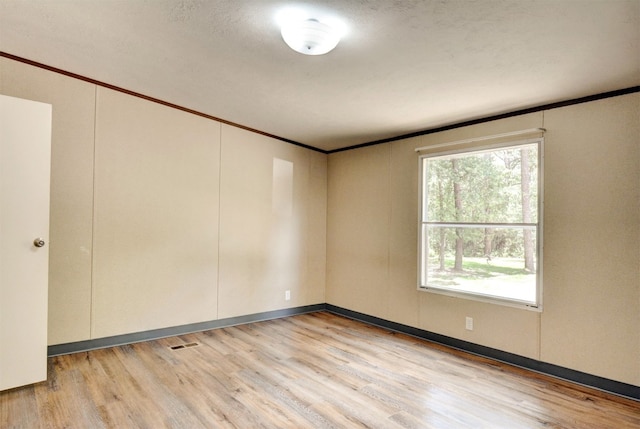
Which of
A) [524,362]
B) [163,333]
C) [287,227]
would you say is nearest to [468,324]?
[524,362]

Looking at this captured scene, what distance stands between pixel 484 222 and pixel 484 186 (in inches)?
14.4

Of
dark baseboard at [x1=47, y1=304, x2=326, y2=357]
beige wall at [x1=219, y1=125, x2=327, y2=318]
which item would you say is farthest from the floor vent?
beige wall at [x1=219, y1=125, x2=327, y2=318]

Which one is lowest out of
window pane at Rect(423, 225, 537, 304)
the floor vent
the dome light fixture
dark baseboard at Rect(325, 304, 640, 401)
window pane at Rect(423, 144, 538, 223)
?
the floor vent

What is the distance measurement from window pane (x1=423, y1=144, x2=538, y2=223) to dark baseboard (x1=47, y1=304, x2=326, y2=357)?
2.34 m

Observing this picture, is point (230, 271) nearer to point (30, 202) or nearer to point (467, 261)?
point (30, 202)

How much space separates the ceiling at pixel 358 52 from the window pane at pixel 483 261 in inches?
46.7

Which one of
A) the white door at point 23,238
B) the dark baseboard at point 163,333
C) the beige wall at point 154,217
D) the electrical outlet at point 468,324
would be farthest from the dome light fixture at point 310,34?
the dark baseboard at point 163,333

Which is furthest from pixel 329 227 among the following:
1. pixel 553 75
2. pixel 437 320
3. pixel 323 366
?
pixel 553 75

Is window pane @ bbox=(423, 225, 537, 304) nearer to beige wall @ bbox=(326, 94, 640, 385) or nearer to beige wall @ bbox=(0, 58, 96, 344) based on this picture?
beige wall @ bbox=(326, 94, 640, 385)

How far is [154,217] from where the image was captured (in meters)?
3.86

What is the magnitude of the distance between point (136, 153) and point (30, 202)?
1238 millimetres

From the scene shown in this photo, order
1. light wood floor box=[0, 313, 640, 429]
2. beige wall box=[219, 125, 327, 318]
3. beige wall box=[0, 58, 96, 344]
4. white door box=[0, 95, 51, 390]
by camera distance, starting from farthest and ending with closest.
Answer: beige wall box=[219, 125, 327, 318] → beige wall box=[0, 58, 96, 344] → white door box=[0, 95, 51, 390] → light wood floor box=[0, 313, 640, 429]

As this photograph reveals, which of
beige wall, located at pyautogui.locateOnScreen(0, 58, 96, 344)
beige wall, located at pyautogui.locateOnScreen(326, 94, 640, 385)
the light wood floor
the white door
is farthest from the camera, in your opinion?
beige wall, located at pyautogui.locateOnScreen(0, 58, 96, 344)

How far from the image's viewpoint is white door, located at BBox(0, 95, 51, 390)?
256cm
